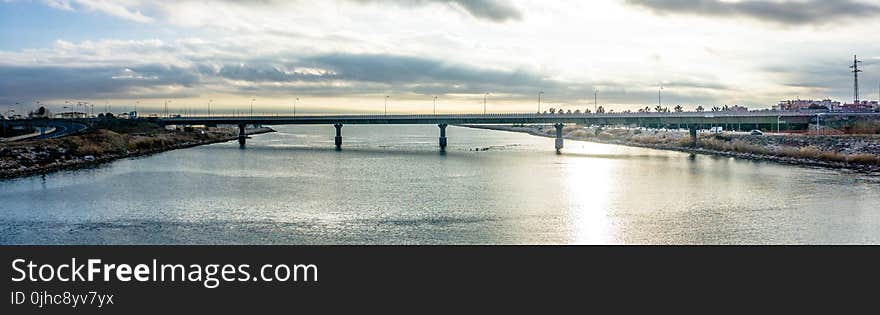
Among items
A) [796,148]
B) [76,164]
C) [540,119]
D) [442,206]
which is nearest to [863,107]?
[796,148]

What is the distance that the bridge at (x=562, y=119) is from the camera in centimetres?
13012

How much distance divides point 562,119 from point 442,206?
100911 millimetres

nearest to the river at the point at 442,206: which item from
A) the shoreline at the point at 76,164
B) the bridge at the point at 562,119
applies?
the shoreline at the point at 76,164

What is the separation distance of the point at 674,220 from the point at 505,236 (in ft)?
41.4

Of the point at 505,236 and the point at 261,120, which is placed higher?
the point at 261,120

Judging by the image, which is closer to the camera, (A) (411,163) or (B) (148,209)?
(B) (148,209)

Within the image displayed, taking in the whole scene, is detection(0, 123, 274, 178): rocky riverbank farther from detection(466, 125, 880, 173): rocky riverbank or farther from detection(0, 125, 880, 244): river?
detection(466, 125, 880, 173): rocky riverbank

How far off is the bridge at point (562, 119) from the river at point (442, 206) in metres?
50.0

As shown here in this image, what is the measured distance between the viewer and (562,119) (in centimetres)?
14688

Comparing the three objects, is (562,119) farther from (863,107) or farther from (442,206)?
(442,206)

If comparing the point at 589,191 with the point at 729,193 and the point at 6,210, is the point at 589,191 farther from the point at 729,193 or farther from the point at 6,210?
the point at 6,210
